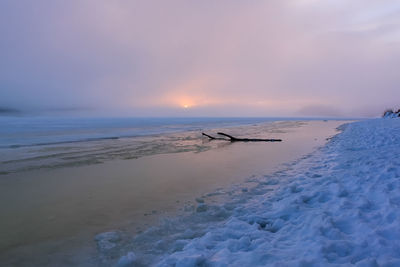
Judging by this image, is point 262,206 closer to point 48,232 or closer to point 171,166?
point 48,232

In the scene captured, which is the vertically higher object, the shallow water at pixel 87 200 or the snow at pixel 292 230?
the snow at pixel 292 230

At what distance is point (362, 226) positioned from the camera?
11.7 ft

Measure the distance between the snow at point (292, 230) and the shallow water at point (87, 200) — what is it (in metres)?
0.96

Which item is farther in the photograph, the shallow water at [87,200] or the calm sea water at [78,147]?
the calm sea water at [78,147]

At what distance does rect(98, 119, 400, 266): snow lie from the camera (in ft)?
10.1

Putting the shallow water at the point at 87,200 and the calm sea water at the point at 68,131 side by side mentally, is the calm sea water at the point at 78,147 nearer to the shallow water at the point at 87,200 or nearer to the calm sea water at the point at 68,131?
the calm sea water at the point at 68,131

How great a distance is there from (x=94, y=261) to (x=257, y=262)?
8.65ft

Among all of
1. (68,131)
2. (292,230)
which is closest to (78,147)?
(292,230)

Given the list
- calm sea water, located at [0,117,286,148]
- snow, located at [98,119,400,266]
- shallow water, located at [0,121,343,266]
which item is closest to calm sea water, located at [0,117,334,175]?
calm sea water, located at [0,117,286,148]

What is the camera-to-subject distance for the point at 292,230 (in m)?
4.02

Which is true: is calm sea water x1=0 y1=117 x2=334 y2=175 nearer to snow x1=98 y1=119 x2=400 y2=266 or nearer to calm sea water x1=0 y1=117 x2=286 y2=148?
calm sea water x1=0 y1=117 x2=286 y2=148

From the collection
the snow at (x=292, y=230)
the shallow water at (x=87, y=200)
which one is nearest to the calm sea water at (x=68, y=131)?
the shallow water at (x=87, y=200)

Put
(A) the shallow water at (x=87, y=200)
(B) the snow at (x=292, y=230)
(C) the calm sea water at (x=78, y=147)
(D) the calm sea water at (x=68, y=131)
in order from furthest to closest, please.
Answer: (D) the calm sea water at (x=68, y=131), (C) the calm sea water at (x=78, y=147), (A) the shallow water at (x=87, y=200), (B) the snow at (x=292, y=230)

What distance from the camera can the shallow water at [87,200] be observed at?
14.0 feet
